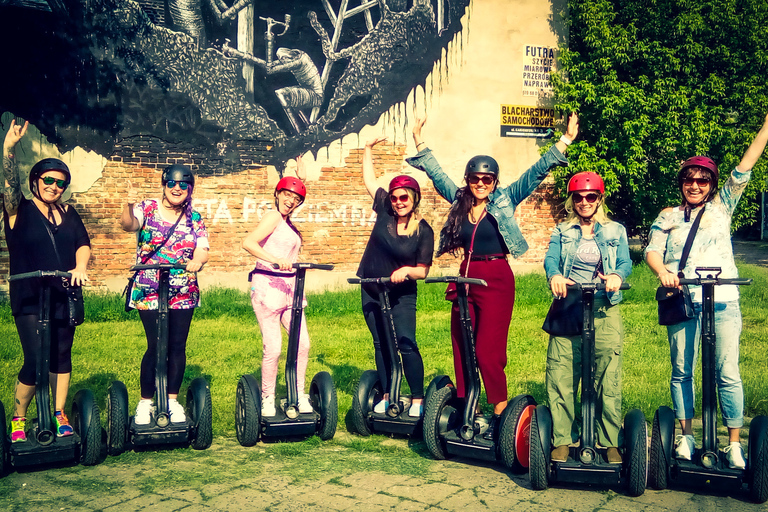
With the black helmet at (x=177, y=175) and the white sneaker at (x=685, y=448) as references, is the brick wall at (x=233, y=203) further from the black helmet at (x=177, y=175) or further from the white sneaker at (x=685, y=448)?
the white sneaker at (x=685, y=448)

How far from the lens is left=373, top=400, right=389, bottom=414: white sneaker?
17.7ft

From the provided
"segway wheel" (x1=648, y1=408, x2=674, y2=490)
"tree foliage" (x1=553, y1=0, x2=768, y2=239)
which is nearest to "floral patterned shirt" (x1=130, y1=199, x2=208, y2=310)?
"segway wheel" (x1=648, y1=408, x2=674, y2=490)

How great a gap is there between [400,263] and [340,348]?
354cm

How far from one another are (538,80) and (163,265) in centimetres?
1242

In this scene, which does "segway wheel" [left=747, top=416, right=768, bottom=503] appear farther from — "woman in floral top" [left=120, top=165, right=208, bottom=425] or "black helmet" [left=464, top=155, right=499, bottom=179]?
"woman in floral top" [left=120, top=165, right=208, bottom=425]

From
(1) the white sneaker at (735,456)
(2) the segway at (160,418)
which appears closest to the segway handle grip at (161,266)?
(2) the segway at (160,418)

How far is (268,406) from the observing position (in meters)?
5.33

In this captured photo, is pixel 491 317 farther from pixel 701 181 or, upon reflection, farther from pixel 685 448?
pixel 701 181

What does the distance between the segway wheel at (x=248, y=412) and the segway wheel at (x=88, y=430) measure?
98cm

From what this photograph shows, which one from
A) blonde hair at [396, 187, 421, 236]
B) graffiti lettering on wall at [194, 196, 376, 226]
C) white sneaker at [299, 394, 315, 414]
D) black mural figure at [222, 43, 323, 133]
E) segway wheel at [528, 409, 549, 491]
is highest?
black mural figure at [222, 43, 323, 133]

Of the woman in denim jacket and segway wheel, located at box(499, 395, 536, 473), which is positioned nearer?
segway wheel, located at box(499, 395, 536, 473)

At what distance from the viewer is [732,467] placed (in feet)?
13.9

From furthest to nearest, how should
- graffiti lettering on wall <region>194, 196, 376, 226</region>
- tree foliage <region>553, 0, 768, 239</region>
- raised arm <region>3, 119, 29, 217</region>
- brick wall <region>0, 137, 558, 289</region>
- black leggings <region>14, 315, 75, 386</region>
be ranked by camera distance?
tree foliage <region>553, 0, 768, 239</region>
graffiti lettering on wall <region>194, 196, 376, 226</region>
brick wall <region>0, 137, 558, 289</region>
black leggings <region>14, 315, 75, 386</region>
raised arm <region>3, 119, 29, 217</region>

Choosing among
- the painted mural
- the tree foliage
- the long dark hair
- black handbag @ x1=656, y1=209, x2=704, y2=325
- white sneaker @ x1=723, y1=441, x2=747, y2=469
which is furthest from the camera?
the tree foliage
